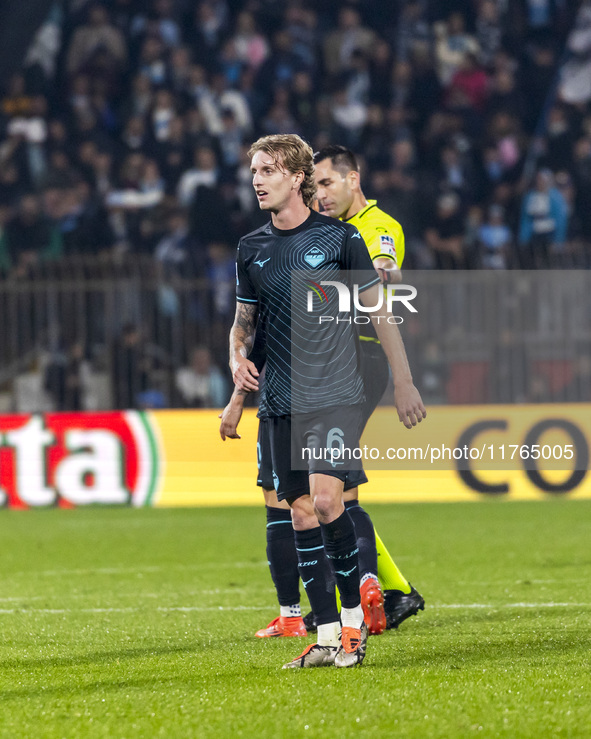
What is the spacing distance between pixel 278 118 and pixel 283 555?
11.3m

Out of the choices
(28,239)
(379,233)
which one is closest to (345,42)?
(28,239)

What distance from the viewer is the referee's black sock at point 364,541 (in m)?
5.40

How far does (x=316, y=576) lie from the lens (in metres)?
4.54

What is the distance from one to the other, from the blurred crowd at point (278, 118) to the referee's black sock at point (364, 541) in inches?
308

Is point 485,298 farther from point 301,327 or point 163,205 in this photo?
point 301,327

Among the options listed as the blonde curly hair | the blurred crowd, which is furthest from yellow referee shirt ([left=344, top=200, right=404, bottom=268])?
the blurred crowd

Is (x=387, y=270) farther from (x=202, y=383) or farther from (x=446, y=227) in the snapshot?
(x=446, y=227)

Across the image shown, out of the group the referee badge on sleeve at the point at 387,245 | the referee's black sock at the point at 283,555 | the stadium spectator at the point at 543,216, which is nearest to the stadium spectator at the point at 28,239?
the stadium spectator at the point at 543,216

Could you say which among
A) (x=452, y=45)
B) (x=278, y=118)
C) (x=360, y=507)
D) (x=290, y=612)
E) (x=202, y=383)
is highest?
(x=452, y=45)

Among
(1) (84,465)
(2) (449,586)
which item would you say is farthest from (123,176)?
(2) (449,586)

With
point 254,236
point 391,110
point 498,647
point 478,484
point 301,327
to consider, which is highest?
point 391,110

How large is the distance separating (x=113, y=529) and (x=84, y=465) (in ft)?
5.66

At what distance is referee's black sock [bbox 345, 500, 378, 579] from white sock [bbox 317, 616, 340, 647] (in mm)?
888

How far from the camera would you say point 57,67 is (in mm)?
17109
